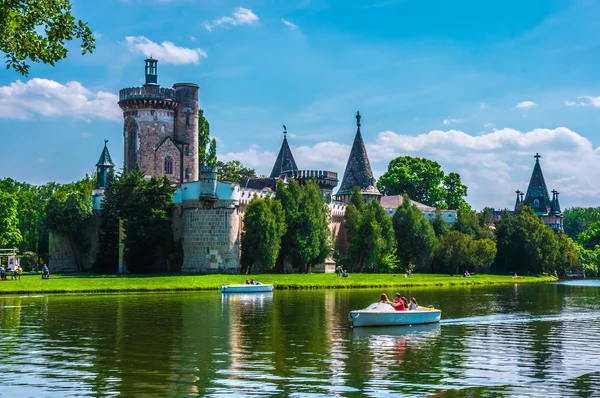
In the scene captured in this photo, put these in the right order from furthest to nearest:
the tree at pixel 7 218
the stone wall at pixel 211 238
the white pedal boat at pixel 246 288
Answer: the tree at pixel 7 218
the stone wall at pixel 211 238
the white pedal boat at pixel 246 288

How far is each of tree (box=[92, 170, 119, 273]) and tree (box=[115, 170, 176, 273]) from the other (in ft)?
2.21

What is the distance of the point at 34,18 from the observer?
17.2 m

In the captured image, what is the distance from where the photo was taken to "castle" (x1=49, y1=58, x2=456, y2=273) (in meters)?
64.6

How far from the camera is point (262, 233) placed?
207ft

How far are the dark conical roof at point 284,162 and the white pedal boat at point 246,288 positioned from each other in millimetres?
34254

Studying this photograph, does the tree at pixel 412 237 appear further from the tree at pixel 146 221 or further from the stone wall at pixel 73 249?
the stone wall at pixel 73 249

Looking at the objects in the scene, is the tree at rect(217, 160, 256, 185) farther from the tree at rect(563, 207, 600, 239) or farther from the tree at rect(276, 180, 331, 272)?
the tree at rect(563, 207, 600, 239)

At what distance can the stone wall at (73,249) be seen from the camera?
71.1 meters

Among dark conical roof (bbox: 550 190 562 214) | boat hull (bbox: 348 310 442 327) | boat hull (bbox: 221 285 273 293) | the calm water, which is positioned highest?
dark conical roof (bbox: 550 190 562 214)

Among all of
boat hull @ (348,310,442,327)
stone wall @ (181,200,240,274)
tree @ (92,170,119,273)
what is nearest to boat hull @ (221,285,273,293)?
stone wall @ (181,200,240,274)

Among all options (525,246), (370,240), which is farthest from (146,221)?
(525,246)

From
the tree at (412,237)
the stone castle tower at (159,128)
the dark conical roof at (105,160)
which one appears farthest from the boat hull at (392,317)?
the dark conical roof at (105,160)

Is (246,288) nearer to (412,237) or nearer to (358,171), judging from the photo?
(412,237)

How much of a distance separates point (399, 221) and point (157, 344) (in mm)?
54817
